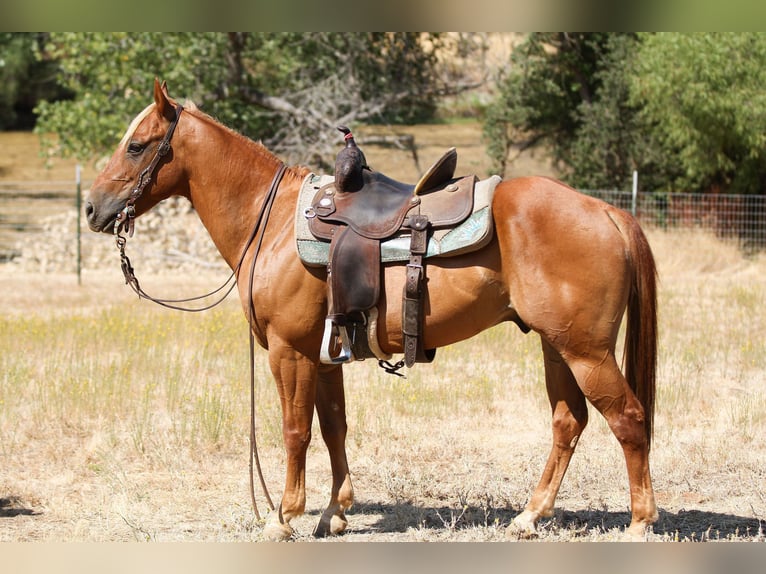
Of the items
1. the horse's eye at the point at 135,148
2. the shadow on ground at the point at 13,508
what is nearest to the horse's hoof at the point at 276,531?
the shadow on ground at the point at 13,508

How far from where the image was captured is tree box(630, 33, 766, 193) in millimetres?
16016

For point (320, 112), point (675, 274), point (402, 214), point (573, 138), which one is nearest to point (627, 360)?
point (402, 214)

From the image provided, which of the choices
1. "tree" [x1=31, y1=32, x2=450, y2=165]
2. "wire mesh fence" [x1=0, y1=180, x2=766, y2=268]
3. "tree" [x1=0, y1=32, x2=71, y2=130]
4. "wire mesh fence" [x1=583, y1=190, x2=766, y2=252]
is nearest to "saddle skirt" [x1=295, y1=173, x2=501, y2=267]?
"wire mesh fence" [x1=0, y1=180, x2=766, y2=268]

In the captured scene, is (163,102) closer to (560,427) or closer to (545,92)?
(560,427)

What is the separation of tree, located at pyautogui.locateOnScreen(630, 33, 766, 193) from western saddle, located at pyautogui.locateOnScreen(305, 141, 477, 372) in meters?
13.3

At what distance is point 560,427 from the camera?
4887 mm

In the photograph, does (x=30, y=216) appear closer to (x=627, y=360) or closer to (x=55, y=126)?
(x=55, y=126)

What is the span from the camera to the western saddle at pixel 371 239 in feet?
14.5

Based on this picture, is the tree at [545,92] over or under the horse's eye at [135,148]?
over

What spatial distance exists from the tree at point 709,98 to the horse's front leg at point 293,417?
13.8 metres

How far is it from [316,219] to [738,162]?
639 inches

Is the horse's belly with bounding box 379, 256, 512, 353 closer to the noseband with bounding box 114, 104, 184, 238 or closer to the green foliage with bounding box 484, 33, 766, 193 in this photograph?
the noseband with bounding box 114, 104, 184, 238

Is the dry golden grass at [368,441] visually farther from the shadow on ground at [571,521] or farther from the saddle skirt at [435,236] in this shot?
the saddle skirt at [435,236]

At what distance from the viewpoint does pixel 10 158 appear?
90.6 ft
